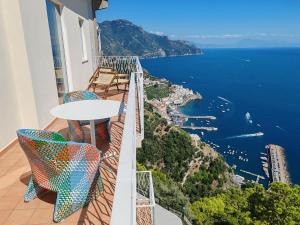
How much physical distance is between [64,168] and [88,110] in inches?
50.0

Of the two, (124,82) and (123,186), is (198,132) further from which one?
(123,186)

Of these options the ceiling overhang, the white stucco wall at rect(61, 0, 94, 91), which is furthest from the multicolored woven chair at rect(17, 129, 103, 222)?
the ceiling overhang

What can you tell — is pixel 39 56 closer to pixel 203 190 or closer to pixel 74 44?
pixel 74 44

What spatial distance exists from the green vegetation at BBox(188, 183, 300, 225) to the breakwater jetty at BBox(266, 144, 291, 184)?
26936 millimetres

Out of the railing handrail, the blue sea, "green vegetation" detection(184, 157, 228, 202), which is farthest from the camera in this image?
the blue sea

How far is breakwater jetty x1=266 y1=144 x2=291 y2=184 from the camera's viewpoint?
47.4m

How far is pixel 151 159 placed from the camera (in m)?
44.7

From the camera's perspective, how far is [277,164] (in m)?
51.7

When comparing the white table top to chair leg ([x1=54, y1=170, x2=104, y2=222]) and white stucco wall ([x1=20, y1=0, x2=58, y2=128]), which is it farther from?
white stucco wall ([x1=20, y1=0, x2=58, y2=128])

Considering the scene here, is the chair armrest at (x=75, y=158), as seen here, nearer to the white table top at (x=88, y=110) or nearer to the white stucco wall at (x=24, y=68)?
the white table top at (x=88, y=110)

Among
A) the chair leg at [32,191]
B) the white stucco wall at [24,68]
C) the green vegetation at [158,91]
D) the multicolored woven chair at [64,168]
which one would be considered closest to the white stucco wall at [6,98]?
the white stucco wall at [24,68]

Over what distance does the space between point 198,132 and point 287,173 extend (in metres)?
24.5

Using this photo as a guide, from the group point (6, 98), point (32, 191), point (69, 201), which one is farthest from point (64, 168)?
point (6, 98)

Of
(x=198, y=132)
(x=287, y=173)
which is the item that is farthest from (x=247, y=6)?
(x=287, y=173)
